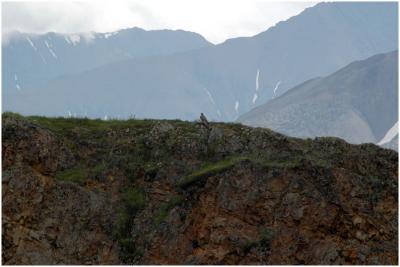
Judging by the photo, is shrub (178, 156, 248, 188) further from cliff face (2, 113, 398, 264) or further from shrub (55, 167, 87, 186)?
shrub (55, 167, 87, 186)

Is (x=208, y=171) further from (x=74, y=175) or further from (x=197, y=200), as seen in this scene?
(x=74, y=175)

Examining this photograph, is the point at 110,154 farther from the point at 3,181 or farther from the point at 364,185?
the point at 364,185

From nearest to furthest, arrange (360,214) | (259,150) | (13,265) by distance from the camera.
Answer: (13,265), (360,214), (259,150)

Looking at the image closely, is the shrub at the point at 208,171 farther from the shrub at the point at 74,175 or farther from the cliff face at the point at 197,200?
the shrub at the point at 74,175

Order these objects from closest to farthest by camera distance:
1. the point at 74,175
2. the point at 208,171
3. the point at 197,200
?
1. the point at 197,200
2. the point at 208,171
3. the point at 74,175

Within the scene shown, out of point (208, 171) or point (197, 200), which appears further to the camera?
point (208, 171)

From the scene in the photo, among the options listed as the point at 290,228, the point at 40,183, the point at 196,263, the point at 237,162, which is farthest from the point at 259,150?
Result: the point at 40,183

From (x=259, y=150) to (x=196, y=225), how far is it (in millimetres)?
4519

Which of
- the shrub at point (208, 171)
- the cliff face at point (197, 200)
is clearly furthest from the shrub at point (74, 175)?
the shrub at point (208, 171)

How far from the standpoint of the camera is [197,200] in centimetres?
2625

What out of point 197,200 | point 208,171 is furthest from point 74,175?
point 208,171

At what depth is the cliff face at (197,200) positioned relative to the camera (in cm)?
2464

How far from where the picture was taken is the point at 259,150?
91.6 feet

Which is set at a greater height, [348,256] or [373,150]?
[373,150]
